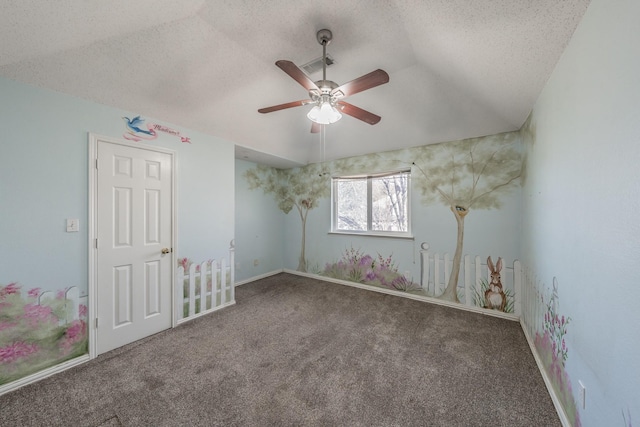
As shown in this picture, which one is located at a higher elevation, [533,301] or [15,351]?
[533,301]

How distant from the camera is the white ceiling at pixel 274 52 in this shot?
1.45m

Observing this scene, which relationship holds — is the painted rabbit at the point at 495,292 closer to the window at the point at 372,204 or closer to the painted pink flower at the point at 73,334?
the window at the point at 372,204

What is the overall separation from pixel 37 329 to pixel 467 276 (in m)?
4.42

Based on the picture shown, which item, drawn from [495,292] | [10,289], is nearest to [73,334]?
[10,289]

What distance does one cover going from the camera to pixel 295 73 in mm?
1603

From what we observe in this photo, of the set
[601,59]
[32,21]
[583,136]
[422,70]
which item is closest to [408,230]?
[422,70]

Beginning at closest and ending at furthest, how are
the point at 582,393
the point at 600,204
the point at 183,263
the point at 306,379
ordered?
the point at 600,204 < the point at 582,393 < the point at 306,379 < the point at 183,263

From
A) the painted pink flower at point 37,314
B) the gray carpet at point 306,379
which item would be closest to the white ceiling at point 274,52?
the painted pink flower at point 37,314

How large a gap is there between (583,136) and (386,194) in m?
2.57

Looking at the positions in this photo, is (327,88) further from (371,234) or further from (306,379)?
(371,234)

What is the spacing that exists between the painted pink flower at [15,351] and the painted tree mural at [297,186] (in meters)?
3.15

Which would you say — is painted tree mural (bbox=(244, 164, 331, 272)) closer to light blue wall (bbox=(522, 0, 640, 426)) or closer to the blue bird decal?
the blue bird decal

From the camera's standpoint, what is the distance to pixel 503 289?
9.38ft

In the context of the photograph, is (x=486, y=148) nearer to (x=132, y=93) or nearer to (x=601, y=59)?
(x=601, y=59)
